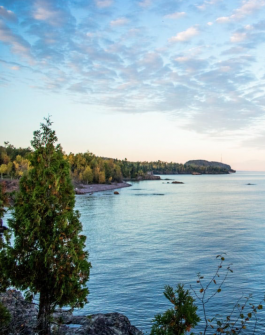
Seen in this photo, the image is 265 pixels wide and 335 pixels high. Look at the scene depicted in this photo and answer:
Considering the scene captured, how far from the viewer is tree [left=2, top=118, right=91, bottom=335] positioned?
1095 cm

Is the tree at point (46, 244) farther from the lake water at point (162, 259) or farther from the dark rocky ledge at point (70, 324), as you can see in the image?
the lake water at point (162, 259)

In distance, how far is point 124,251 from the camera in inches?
1294

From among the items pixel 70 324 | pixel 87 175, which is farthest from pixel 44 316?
pixel 87 175

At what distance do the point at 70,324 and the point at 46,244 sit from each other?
6252mm

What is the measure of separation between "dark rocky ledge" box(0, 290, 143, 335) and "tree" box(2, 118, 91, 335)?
121cm

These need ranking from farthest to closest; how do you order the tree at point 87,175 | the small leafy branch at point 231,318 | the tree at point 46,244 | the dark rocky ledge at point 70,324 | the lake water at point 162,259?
the tree at point 87,175, the lake water at point 162,259, the dark rocky ledge at point 70,324, the tree at point 46,244, the small leafy branch at point 231,318

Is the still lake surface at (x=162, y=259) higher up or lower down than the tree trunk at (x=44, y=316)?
lower down

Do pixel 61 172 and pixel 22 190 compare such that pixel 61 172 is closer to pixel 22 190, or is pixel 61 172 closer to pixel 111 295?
pixel 22 190

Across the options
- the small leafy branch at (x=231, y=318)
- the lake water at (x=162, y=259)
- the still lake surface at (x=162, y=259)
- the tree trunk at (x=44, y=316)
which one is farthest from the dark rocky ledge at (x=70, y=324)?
the small leafy branch at (x=231, y=318)

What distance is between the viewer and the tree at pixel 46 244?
35.9 feet

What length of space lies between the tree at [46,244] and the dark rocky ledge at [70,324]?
1207 millimetres

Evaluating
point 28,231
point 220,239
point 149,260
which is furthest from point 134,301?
point 220,239

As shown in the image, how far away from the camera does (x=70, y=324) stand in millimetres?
14867

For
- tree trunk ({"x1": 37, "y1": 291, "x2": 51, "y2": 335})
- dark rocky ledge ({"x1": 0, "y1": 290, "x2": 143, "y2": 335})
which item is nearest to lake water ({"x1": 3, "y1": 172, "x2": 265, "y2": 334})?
dark rocky ledge ({"x1": 0, "y1": 290, "x2": 143, "y2": 335})
